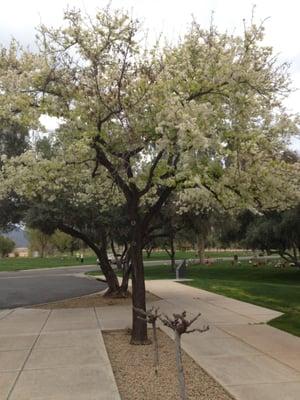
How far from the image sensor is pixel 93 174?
35.9ft

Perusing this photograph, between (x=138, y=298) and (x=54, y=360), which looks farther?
(x=138, y=298)

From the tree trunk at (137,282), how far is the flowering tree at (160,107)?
19 millimetres

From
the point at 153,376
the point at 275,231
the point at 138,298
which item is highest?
the point at 275,231

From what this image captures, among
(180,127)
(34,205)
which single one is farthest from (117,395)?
(34,205)

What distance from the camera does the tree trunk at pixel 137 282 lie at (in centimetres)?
1043

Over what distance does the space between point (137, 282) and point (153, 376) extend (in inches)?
114

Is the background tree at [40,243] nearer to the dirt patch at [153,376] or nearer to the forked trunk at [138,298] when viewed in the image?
the forked trunk at [138,298]

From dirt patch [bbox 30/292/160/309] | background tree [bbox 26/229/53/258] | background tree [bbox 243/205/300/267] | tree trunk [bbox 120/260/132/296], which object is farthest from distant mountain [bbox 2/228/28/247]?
background tree [bbox 243/205/300/267]

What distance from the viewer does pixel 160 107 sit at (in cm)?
938

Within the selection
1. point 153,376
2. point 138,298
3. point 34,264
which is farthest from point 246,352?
point 34,264

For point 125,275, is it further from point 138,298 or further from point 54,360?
point 54,360

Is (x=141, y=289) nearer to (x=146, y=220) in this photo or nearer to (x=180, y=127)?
(x=146, y=220)

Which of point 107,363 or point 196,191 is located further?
point 196,191

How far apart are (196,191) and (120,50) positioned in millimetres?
2724
